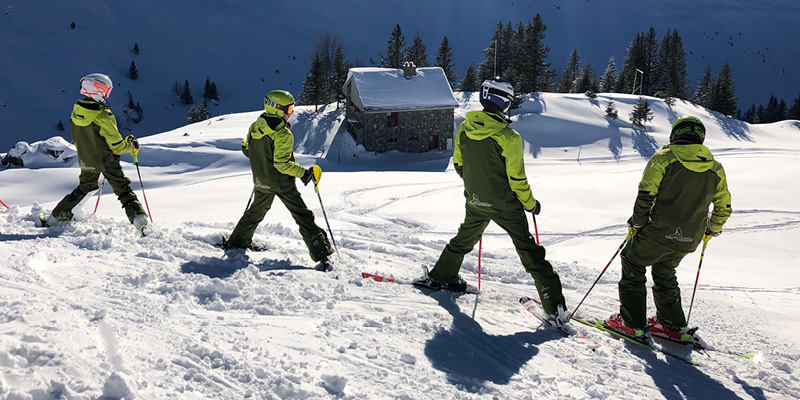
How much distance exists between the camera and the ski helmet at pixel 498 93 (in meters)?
4.34

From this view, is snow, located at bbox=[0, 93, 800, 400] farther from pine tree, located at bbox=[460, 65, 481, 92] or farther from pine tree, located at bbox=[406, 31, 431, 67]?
pine tree, located at bbox=[460, 65, 481, 92]

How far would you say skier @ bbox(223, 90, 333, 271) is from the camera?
17.1 ft

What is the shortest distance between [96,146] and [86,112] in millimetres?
417

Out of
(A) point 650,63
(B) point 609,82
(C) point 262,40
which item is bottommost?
(B) point 609,82

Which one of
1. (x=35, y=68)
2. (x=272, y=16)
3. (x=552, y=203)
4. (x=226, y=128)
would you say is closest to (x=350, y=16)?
(x=272, y=16)

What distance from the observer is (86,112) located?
19.3 feet

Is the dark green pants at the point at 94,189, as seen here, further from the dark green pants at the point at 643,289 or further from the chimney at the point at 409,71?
the chimney at the point at 409,71

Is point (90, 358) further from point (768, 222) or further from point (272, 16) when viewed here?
point (272, 16)

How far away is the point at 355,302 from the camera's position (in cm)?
437

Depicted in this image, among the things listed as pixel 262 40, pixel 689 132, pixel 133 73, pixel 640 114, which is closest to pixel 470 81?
pixel 640 114

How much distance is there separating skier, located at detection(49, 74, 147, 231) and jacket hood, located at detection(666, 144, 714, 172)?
5.84 meters

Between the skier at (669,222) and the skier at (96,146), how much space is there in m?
5.51

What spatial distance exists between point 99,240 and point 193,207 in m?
4.10

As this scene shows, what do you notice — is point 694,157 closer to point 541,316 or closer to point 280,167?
point 541,316
